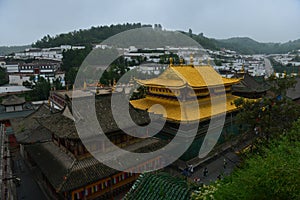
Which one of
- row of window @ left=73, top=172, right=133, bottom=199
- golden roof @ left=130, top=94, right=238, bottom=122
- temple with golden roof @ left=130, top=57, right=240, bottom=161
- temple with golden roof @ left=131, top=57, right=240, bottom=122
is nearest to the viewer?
row of window @ left=73, top=172, right=133, bottom=199

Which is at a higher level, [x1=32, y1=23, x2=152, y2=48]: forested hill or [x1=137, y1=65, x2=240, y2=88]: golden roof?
[x1=32, y1=23, x2=152, y2=48]: forested hill

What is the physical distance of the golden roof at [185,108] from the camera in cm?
1858

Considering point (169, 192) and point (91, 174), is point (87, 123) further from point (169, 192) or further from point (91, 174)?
point (169, 192)

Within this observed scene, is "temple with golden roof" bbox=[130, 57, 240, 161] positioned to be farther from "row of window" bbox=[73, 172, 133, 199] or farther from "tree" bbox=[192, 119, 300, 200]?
"tree" bbox=[192, 119, 300, 200]

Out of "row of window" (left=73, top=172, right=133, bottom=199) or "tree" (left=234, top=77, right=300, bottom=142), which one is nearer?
"row of window" (left=73, top=172, right=133, bottom=199)

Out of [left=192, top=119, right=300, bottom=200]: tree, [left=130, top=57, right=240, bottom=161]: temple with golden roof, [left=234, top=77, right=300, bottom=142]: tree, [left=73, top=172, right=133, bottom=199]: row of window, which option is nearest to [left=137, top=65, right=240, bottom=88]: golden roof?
[left=130, top=57, right=240, bottom=161]: temple with golden roof

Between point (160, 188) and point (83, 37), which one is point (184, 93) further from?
point (83, 37)

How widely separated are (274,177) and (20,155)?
24339 mm

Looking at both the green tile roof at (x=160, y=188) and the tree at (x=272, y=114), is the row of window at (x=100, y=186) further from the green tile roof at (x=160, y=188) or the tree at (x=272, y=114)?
the tree at (x=272, y=114)

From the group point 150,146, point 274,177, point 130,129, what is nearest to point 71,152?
point 130,129

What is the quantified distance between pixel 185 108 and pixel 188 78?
288 cm

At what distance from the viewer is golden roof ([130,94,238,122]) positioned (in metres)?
18.6

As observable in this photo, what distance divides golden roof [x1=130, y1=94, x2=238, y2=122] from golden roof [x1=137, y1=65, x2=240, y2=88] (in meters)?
1.50

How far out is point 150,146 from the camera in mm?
15469
